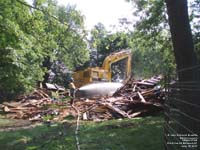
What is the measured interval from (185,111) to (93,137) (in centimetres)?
441

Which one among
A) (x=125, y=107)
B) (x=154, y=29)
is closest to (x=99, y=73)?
(x=154, y=29)

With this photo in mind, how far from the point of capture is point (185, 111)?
5105 millimetres

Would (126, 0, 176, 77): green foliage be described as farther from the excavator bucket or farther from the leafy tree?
the leafy tree

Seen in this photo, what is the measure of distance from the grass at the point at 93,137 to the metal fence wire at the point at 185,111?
178cm

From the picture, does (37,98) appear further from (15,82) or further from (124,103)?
(124,103)

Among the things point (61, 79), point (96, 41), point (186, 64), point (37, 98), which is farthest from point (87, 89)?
point (61, 79)

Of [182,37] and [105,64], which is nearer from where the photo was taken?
[182,37]

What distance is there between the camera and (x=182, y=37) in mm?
8352

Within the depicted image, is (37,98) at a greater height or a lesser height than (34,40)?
lesser

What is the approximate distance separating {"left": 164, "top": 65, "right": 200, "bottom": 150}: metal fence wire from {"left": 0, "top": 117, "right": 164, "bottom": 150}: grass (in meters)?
1.78

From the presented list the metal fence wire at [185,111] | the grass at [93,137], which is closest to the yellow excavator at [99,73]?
A: the grass at [93,137]

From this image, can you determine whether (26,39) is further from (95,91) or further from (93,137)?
(93,137)

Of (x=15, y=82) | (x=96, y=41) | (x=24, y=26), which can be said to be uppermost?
(x=24, y=26)

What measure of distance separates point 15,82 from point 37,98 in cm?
469
